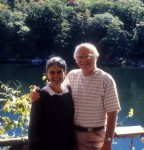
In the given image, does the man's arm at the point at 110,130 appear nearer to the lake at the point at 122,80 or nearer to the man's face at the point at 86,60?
the man's face at the point at 86,60

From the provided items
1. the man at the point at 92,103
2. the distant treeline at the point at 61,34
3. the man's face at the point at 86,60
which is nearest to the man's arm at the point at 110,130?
the man at the point at 92,103

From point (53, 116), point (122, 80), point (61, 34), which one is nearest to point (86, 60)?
point (53, 116)

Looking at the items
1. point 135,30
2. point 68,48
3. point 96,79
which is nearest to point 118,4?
point 135,30

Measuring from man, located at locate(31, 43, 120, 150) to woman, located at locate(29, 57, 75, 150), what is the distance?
0.11 m

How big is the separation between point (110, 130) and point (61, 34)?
5178cm

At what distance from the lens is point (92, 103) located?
2992mm

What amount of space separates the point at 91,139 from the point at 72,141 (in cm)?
18

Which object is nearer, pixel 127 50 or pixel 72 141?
pixel 72 141

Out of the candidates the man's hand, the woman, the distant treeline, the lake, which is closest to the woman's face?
the woman

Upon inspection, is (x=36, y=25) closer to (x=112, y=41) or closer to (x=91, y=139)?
(x=112, y=41)

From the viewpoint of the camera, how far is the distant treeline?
174 ft

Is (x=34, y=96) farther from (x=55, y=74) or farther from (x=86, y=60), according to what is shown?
(x=86, y=60)

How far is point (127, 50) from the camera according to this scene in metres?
52.9

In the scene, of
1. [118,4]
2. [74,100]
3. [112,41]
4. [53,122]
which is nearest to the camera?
[53,122]
